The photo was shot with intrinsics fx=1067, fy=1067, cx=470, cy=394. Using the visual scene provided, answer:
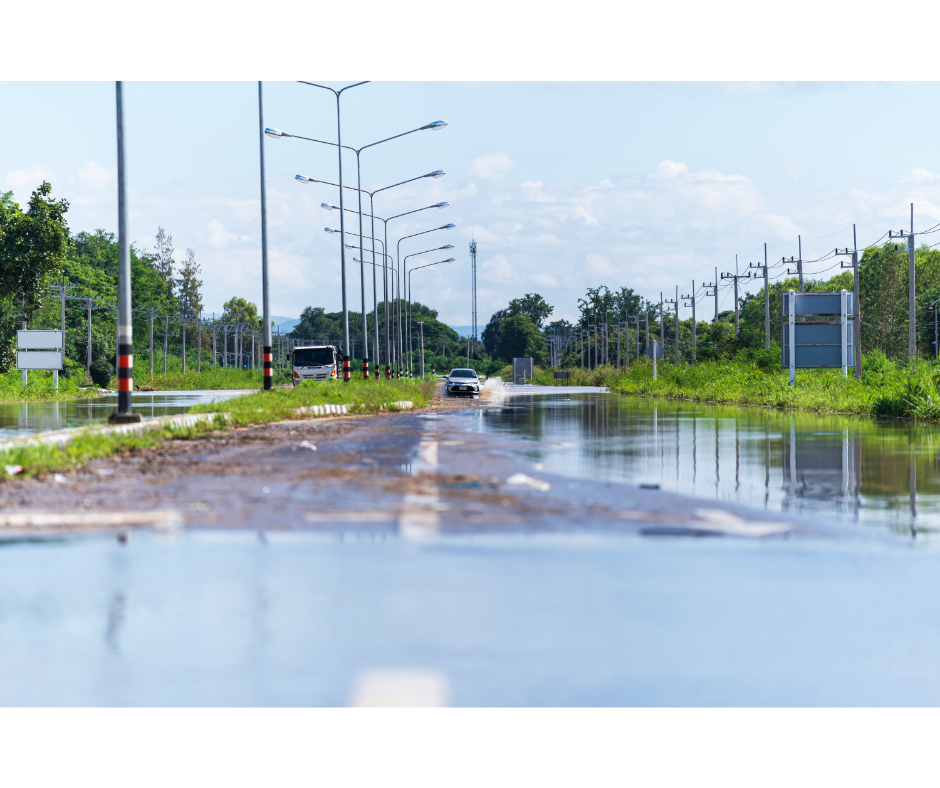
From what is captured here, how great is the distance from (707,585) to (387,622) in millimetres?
2158

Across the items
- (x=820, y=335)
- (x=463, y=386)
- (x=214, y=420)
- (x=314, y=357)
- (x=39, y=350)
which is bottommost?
(x=214, y=420)

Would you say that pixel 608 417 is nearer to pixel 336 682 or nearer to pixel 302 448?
pixel 302 448

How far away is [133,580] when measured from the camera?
6.80 m

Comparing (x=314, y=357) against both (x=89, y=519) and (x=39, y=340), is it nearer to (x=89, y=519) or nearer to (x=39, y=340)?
(x=39, y=340)

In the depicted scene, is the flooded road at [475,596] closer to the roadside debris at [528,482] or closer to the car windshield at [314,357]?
the roadside debris at [528,482]

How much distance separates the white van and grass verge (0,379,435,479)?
15.1m

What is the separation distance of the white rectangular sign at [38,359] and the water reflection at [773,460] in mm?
38291

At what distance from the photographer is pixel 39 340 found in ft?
187

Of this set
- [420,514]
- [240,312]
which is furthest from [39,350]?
[240,312]

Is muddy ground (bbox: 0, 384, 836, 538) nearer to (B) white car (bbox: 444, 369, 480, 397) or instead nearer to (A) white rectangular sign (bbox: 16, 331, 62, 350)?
(B) white car (bbox: 444, 369, 480, 397)

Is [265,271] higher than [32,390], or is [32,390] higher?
[265,271]

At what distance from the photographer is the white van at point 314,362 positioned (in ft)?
177

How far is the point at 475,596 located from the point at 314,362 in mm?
49242

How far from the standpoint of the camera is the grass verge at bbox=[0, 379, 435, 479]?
41.2 feet
